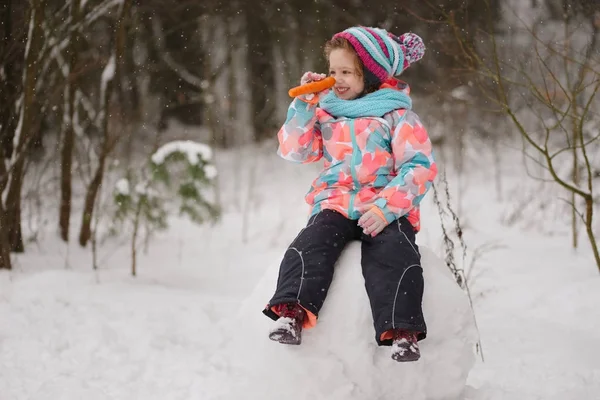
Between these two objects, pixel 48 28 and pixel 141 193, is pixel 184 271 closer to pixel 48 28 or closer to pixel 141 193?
pixel 141 193

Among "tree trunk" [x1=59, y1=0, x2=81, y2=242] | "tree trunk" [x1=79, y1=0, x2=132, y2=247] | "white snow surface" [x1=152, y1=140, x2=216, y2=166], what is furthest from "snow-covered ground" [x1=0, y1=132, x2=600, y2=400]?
"white snow surface" [x1=152, y1=140, x2=216, y2=166]

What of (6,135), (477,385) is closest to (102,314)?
(6,135)

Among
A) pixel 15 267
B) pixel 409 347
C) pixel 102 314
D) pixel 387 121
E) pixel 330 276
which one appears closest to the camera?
pixel 409 347

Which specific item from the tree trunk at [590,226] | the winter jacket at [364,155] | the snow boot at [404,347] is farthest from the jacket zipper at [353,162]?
the tree trunk at [590,226]

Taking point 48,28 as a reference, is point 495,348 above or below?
below

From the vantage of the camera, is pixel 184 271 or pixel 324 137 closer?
pixel 324 137

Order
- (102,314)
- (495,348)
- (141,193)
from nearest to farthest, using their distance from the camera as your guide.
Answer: (495,348) < (102,314) < (141,193)

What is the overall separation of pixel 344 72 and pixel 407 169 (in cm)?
55

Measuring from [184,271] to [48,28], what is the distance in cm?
254

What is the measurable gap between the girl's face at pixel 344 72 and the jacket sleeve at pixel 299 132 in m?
0.18

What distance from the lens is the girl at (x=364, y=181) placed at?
2.53m

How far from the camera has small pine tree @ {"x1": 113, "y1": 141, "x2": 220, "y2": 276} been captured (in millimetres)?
5938

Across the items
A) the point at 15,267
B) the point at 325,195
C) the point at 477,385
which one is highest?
the point at 325,195

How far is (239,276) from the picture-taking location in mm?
5977
